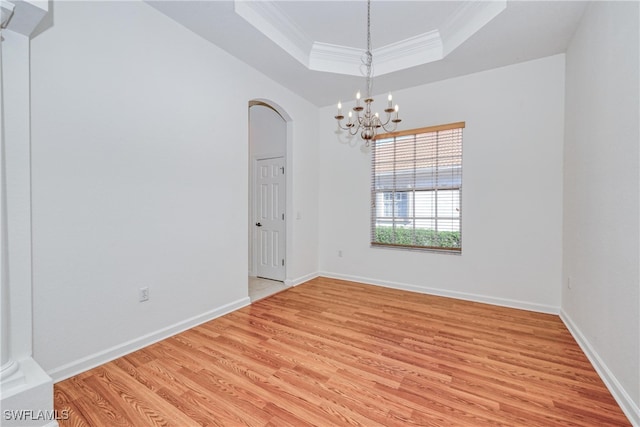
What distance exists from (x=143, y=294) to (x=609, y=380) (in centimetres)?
360

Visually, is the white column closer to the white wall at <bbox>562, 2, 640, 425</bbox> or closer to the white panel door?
the white panel door

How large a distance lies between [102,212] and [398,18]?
3.33 meters

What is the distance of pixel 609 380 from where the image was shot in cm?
193

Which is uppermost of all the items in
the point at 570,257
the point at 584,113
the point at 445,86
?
the point at 445,86

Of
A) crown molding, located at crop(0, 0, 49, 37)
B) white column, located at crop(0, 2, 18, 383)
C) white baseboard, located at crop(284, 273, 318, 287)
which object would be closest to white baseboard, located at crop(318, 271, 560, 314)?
white baseboard, located at crop(284, 273, 318, 287)

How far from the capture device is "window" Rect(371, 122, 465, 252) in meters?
3.85

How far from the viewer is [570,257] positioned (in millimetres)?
2916

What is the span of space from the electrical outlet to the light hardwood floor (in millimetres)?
428

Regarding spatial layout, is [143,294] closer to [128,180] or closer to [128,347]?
[128,347]

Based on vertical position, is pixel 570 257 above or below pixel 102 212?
below

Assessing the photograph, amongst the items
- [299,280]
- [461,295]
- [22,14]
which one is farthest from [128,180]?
[461,295]

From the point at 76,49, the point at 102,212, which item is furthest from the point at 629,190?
the point at 76,49

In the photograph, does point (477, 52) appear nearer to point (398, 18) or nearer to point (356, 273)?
point (398, 18)

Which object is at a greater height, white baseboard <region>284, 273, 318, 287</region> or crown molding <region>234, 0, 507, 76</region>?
crown molding <region>234, 0, 507, 76</region>
